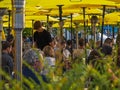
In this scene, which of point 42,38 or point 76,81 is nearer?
point 76,81

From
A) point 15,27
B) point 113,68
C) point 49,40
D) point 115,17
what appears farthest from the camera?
point 115,17

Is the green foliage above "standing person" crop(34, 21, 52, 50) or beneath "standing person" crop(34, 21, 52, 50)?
above

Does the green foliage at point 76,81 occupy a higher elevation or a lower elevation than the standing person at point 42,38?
higher

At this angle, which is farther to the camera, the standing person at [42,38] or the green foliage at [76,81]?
the standing person at [42,38]

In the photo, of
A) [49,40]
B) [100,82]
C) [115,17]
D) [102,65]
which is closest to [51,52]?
[49,40]

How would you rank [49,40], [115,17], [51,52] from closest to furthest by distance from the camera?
[51,52], [49,40], [115,17]

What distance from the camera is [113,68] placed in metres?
4.06

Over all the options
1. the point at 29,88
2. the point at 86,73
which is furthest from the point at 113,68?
the point at 29,88

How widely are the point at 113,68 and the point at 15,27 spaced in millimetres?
2285

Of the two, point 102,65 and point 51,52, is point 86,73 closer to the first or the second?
point 102,65

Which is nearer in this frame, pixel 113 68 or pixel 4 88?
pixel 4 88

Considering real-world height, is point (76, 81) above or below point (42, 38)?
above

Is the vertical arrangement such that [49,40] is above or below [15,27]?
below

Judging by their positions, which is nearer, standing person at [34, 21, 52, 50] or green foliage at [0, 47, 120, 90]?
green foliage at [0, 47, 120, 90]
